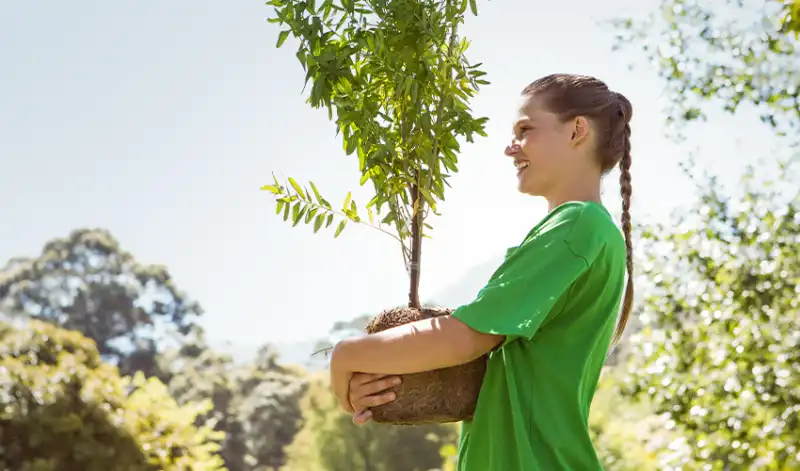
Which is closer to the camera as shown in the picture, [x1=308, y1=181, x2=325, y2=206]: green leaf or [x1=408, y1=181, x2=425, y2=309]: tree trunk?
[x1=408, y1=181, x2=425, y2=309]: tree trunk

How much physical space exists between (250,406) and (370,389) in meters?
17.3

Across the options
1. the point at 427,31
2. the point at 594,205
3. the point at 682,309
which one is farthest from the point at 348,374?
the point at 682,309

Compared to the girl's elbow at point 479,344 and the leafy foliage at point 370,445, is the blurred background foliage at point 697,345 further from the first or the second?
the leafy foliage at point 370,445

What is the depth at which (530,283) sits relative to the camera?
989 mm

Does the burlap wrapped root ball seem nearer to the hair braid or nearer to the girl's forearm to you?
the girl's forearm

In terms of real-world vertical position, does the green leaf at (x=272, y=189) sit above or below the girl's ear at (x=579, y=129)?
above

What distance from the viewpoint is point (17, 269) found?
69.4 ft

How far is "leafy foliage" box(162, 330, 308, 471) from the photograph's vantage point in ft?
58.1

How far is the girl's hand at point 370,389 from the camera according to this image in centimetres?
105

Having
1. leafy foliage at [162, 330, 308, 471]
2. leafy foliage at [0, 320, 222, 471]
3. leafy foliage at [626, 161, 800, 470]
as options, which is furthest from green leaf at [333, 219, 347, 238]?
leafy foliage at [162, 330, 308, 471]

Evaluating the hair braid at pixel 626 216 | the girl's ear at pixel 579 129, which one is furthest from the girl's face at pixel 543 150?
the hair braid at pixel 626 216

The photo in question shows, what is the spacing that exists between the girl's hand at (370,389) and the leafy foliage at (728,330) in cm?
260

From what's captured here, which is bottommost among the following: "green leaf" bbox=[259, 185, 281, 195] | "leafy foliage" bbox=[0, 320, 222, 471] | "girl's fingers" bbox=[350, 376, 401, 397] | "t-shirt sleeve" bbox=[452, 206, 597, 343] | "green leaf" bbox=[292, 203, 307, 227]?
"girl's fingers" bbox=[350, 376, 401, 397]

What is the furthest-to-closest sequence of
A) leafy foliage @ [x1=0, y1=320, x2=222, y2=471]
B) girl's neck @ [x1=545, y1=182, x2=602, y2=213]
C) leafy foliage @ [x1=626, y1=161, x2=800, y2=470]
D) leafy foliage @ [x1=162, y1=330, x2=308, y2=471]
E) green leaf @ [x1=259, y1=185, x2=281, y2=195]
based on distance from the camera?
leafy foliage @ [x1=162, y1=330, x2=308, y2=471] → leafy foliage @ [x1=0, y1=320, x2=222, y2=471] → leafy foliage @ [x1=626, y1=161, x2=800, y2=470] → green leaf @ [x1=259, y1=185, x2=281, y2=195] → girl's neck @ [x1=545, y1=182, x2=602, y2=213]
